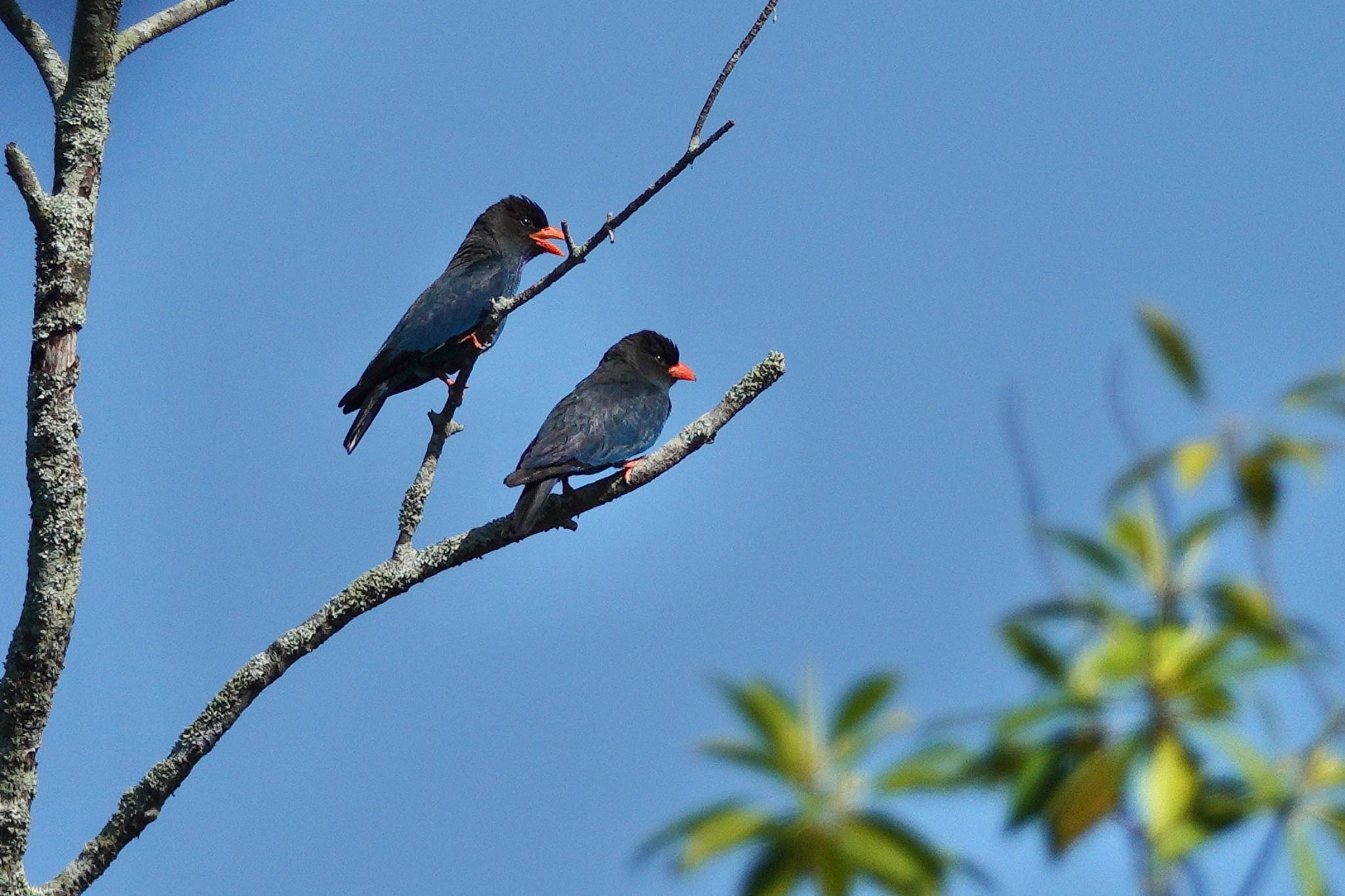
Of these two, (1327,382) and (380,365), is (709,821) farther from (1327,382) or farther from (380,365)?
(380,365)

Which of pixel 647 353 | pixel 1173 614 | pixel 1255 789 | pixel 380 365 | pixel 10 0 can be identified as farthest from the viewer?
pixel 647 353

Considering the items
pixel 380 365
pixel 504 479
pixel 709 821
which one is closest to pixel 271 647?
pixel 504 479

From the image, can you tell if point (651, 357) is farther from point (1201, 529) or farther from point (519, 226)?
point (1201, 529)

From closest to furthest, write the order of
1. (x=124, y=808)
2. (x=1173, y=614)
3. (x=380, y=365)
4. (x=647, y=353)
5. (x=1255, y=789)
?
1. (x=1255, y=789)
2. (x=1173, y=614)
3. (x=124, y=808)
4. (x=380, y=365)
5. (x=647, y=353)

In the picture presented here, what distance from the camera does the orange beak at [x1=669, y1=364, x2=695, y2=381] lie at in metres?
8.98

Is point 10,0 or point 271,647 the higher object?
point 10,0

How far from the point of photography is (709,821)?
1701 millimetres

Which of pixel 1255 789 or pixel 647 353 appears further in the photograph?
pixel 647 353

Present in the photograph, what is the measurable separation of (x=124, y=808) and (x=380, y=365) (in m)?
3.05

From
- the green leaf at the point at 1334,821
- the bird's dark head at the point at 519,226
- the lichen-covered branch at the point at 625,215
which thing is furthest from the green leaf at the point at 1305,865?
the bird's dark head at the point at 519,226

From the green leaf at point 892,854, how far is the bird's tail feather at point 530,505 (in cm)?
460

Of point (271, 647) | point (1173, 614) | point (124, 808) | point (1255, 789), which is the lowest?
point (1255, 789)

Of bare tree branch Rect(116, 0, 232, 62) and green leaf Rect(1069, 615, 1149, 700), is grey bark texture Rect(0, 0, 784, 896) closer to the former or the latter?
bare tree branch Rect(116, 0, 232, 62)

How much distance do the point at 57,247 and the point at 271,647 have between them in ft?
6.10
